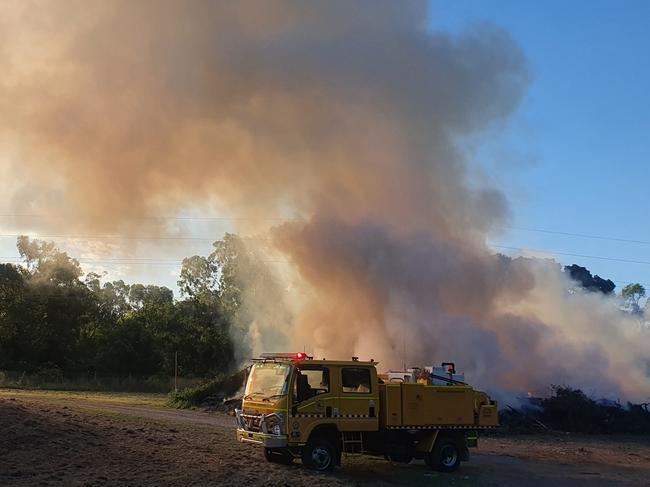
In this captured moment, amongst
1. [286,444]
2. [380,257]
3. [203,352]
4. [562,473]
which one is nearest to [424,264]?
[380,257]

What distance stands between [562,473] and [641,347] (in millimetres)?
31515

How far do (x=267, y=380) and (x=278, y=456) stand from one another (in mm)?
2431

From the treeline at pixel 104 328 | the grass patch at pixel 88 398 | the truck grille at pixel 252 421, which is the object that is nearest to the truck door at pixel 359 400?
the truck grille at pixel 252 421

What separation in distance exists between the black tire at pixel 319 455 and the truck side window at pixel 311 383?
125cm

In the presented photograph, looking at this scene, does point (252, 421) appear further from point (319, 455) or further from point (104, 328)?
point (104, 328)

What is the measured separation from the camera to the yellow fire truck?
17.1m

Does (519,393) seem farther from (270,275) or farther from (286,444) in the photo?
(270,275)

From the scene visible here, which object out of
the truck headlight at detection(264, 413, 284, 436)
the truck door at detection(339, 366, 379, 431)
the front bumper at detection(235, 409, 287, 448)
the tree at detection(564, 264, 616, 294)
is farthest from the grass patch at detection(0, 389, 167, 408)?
the tree at detection(564, 264, 616, 294)

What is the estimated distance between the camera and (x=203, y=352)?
67.1 meters

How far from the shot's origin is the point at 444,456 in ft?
63.5

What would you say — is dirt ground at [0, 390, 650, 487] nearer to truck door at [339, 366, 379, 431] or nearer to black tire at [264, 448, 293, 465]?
black tire at [264, 448, 293, 465]

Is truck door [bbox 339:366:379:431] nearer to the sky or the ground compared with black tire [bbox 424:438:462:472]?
nearer to the sky

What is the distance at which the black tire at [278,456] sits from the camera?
60.0ft

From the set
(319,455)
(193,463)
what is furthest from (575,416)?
(193,463)
